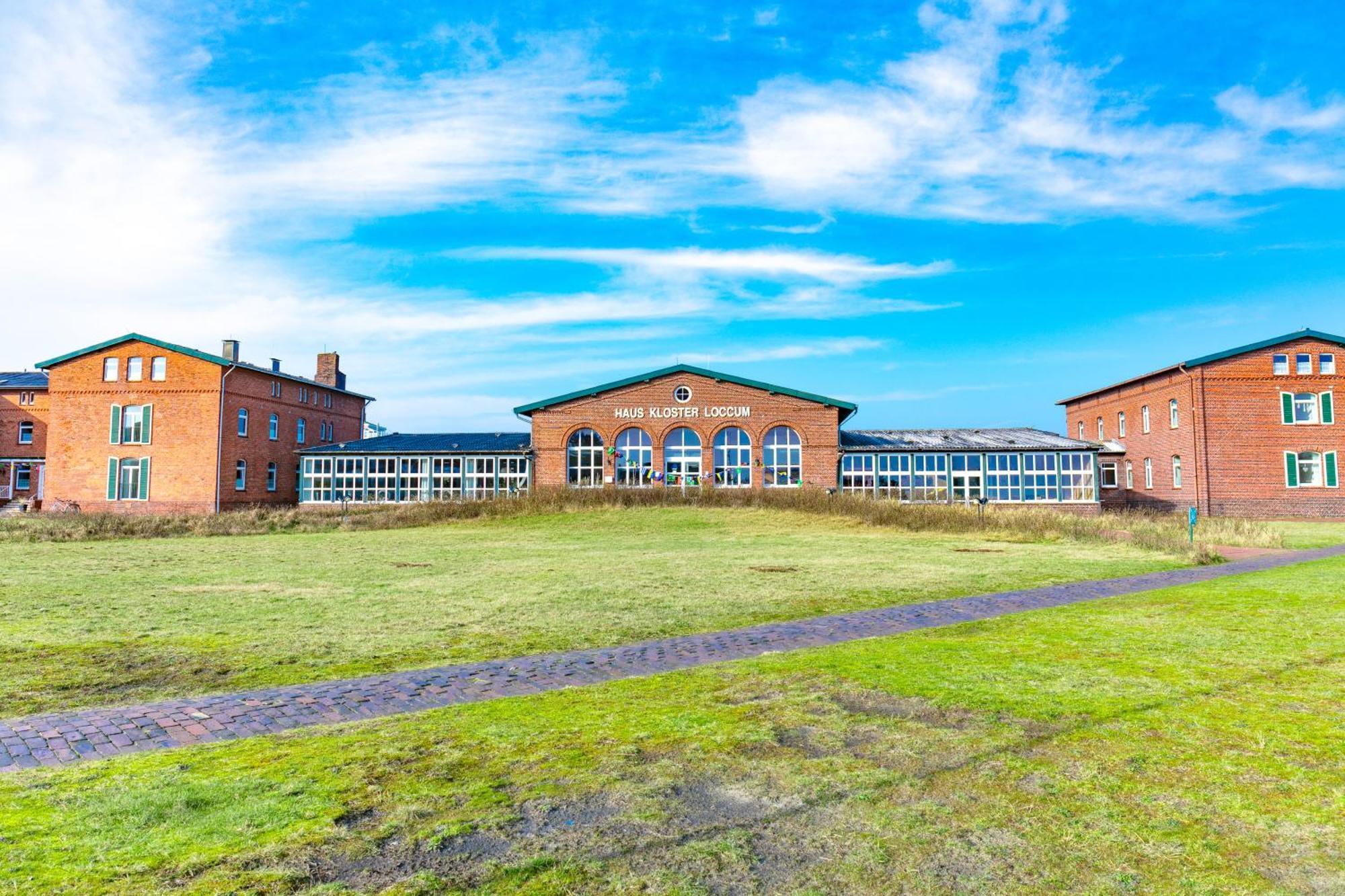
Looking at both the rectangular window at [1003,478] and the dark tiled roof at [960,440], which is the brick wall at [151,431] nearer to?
the dark tiled roof at [960,440]

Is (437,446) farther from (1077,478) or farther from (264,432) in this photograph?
(1077,478)

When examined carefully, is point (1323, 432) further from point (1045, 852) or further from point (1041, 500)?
point (1045, 852)

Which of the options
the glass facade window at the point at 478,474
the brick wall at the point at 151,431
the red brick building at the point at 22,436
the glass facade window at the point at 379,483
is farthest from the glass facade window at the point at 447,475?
the red brick building at the point at 22,436

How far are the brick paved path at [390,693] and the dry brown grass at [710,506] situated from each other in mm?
10773

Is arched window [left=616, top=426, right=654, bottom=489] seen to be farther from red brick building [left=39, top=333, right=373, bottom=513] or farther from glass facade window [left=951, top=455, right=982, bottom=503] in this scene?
red brick building [left=39, top=333, right=373, bottom=513]

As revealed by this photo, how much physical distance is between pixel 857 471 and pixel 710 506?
11087 millimetres

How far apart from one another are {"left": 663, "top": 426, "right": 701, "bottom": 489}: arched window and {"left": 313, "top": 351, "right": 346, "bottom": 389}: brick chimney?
75.1 ft

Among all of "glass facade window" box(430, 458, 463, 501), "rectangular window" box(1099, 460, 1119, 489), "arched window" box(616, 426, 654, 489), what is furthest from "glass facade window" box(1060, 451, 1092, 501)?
"glass facade window" box(430, 458, 463, 501)

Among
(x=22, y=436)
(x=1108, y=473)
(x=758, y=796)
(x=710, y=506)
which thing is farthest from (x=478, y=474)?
(x=758, y=796)

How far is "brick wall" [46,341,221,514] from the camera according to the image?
39906 mm

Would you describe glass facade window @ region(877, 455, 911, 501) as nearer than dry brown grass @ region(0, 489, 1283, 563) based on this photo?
No

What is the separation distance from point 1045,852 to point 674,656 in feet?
13.8

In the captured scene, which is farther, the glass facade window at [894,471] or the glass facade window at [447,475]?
the glass facade window at [447,475]

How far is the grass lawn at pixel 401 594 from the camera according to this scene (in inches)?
276
